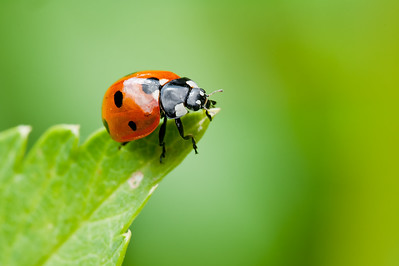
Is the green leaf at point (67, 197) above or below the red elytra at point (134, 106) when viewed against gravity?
below

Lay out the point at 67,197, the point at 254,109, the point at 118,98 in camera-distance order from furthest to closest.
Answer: the point at 254,109 < the point at 118,98 < the point at 67,197

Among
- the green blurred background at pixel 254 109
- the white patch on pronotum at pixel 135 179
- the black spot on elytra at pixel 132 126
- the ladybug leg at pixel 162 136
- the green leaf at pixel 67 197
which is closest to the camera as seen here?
the green leaf at pixel 67 197

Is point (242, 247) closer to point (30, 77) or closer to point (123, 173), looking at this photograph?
point (123, 173)

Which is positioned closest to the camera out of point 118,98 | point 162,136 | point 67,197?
point 67,197

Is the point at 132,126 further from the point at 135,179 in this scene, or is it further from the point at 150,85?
the point at 135,179

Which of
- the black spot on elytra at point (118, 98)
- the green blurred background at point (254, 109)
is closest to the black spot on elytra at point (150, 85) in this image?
the black spot on elytra at point (118, 98)

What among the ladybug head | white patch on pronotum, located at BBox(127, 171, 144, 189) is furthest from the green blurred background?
white patch on pronotum, located at BBox(127, 171, 144, 189)

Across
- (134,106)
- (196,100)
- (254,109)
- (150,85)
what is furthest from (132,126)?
(254,109)

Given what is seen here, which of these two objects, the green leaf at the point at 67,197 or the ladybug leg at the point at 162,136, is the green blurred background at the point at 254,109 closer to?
the ladybug leg at the point at 162,136
